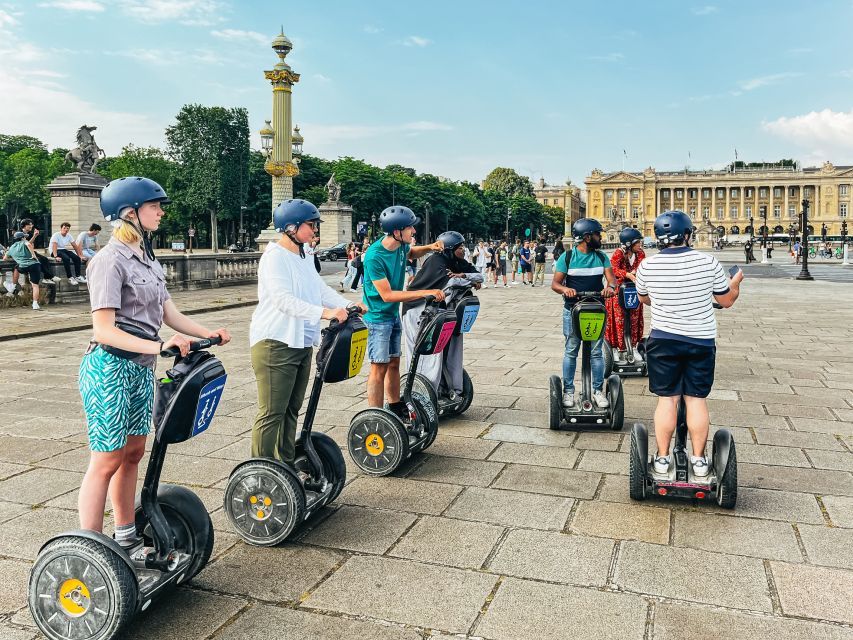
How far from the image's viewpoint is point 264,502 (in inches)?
169

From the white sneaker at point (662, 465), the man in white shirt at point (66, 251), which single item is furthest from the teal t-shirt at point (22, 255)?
the white sneaker at point (662, 465)

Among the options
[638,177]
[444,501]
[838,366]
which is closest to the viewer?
[444,501]

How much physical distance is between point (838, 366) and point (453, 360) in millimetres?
6096

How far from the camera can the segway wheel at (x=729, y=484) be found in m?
4.76

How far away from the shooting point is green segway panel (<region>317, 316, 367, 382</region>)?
447cm

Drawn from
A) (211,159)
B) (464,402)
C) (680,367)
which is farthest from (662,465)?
(211,159)

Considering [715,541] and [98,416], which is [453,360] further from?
[98,416]

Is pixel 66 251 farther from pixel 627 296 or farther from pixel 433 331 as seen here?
pixel 433 331

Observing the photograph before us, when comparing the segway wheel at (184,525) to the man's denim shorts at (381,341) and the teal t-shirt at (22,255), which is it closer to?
the man's denim shorts at (381,341)

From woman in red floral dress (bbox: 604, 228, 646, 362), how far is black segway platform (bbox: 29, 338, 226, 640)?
275 inches

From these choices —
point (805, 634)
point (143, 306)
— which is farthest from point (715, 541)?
point (143, 306)

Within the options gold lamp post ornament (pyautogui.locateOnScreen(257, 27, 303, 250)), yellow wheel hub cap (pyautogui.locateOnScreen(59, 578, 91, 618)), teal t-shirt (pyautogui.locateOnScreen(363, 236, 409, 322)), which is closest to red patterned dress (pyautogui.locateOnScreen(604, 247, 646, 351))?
teal t-shirt (pyautogui.locateOnScreen(363, 236, 409, 322))

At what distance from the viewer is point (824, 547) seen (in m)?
4.29

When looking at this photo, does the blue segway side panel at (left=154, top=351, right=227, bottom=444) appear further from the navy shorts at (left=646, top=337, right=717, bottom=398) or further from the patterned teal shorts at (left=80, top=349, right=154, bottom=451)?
the navy shorts at (left=646, top=337, right=717, bottom=398)
